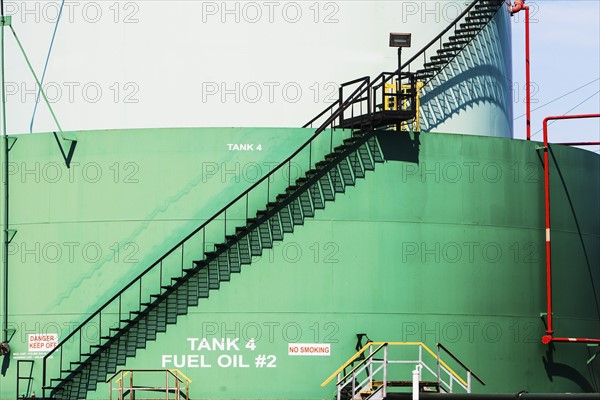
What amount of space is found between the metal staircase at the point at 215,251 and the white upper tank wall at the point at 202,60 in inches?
155

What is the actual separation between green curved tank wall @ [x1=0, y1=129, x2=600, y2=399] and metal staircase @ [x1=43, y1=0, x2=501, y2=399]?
268 mm

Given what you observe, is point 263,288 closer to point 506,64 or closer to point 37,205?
point 37,205

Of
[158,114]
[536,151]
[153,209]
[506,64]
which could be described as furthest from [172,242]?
[506,64]

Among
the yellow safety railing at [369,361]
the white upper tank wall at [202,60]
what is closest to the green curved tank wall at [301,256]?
→ the yellow safety railing at [369,361]

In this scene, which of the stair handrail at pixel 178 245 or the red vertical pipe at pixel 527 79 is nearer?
the stair handrail at pixel 178 245

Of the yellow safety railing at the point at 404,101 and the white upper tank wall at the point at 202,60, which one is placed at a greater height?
the white upper tank wall at the point at 202,60

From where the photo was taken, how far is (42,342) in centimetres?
2783

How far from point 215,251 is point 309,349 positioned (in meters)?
3.08

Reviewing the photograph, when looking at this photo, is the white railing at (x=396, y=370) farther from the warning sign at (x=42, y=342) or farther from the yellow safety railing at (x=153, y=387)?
the warning sign at (x=42, y=342)

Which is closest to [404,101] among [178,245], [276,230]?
[276,230]

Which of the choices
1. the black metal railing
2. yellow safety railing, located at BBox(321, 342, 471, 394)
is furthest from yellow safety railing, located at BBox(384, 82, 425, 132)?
yellow safety railing, located at BBox(321, 342, 471, 394)

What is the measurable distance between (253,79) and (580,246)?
953 centimetres

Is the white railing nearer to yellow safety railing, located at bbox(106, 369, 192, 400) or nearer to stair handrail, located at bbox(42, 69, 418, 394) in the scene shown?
yellow safety railing, located at bbox(106, 369, 192, 400)

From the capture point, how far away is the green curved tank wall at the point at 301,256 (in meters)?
26.9
